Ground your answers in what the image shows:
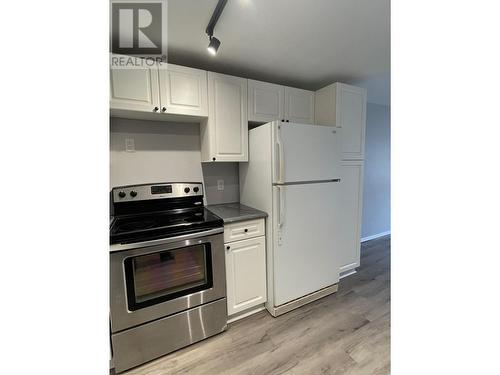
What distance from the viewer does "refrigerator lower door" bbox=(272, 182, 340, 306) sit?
189 centimetres

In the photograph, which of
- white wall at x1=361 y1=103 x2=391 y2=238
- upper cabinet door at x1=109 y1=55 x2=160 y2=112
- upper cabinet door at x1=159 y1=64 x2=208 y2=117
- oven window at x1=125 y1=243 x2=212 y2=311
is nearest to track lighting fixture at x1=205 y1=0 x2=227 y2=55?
upper cabinet door at x1=159 y1=64 x2=208 y2=117

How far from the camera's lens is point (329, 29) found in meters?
1.58

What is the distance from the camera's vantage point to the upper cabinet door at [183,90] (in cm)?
175

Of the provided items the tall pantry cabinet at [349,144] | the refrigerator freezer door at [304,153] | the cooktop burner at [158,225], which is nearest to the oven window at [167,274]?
the cooktop burner at [158,225]

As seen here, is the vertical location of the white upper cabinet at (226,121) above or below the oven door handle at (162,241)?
above

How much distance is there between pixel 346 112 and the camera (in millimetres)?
2393

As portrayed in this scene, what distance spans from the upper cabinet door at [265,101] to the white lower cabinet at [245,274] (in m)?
1.23

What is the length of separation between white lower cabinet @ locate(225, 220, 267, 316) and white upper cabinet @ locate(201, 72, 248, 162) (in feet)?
2.78

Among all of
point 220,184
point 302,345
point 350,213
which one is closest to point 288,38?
point 220,184

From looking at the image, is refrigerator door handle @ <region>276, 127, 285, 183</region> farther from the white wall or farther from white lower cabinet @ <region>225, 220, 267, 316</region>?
the white wall

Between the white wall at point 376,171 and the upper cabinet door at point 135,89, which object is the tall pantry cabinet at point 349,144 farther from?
→ the upper cabinet door at point 135,89
